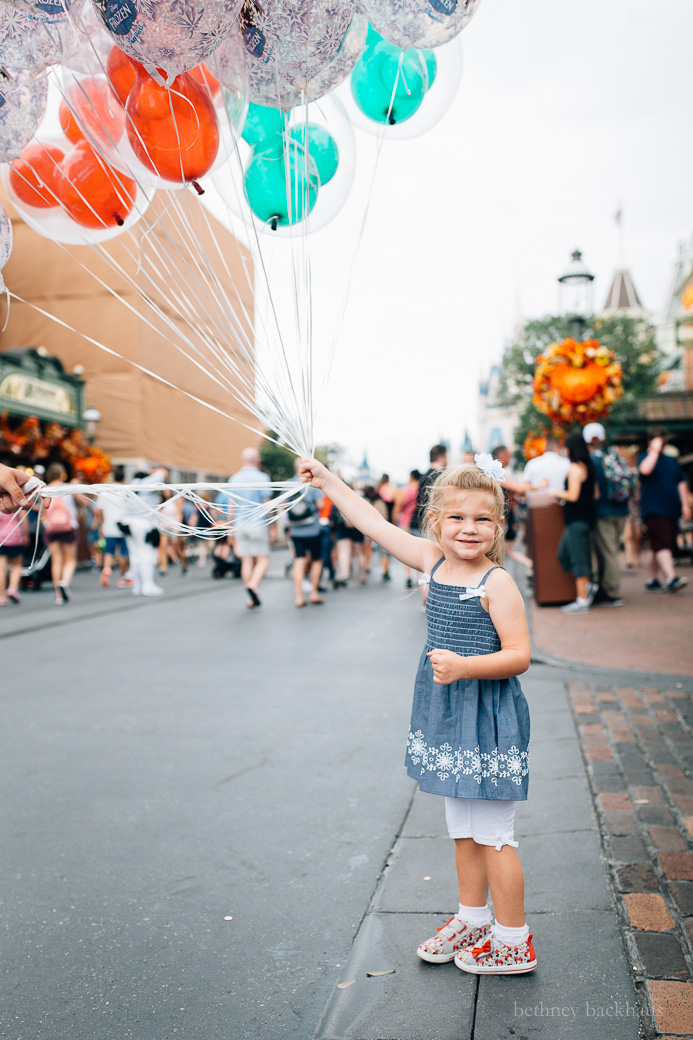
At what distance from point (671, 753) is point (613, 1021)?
7.79 ft

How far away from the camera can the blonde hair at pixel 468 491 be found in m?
2.60

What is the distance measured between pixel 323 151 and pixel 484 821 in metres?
2.67

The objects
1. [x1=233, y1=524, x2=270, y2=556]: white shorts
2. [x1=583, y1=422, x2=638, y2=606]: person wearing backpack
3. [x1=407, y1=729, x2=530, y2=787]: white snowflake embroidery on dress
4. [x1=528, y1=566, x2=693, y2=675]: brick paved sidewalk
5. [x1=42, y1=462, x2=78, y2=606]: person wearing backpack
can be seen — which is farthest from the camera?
[x1=42, y1=462, x2=78, y2=606]: person wearing backpack

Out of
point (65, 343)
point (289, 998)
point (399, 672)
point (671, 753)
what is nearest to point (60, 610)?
point (399, 672)

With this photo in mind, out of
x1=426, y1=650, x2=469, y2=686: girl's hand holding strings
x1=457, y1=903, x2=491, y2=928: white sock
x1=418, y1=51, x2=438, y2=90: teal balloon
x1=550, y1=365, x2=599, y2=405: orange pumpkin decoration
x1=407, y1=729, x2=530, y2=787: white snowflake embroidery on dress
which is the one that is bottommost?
x1=457, y1=903, x2=491, y2=928: white sock

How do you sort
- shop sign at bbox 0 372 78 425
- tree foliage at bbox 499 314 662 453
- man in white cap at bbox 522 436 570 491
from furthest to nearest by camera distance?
1. tree foliage at bbox 499 314 662 453
2. shop sign at bbox 0 372 78 425
3. man in white cap at bbox 522 436 570 491

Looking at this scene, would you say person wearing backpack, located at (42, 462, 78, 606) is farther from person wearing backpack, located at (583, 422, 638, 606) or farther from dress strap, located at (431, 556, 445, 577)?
dress strap, located at (431, 556, 445, 577)

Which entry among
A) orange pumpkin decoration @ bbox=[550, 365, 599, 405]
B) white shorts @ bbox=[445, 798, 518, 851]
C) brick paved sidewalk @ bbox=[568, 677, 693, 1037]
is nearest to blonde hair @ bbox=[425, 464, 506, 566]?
white shorts @ bbox=[445, 798, 518, 851]

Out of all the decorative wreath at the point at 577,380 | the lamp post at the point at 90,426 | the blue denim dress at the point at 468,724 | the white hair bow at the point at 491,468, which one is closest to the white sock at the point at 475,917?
the blue denim dress at the point at 468,724

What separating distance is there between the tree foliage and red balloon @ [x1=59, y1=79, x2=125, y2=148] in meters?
36.9

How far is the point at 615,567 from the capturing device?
9.85 m

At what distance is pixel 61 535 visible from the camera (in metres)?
13.0

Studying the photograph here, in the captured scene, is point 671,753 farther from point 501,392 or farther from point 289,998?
point 501,392

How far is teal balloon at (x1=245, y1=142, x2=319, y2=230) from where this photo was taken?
11.4 ft
